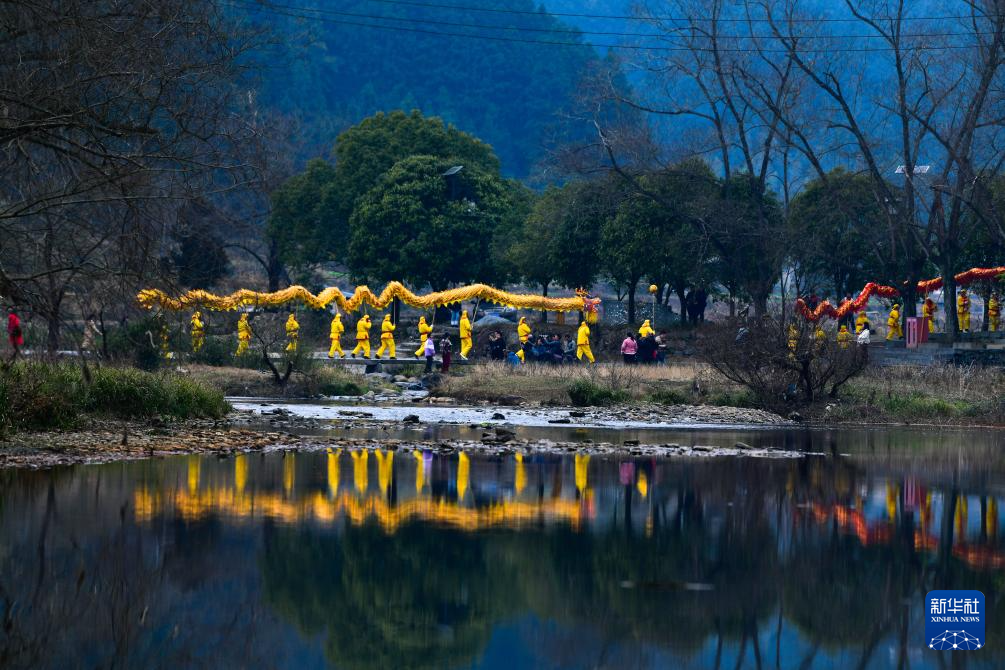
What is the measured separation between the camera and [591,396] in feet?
116

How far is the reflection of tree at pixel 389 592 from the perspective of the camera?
8.90 metres

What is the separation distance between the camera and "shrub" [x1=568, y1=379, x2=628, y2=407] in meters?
35.3

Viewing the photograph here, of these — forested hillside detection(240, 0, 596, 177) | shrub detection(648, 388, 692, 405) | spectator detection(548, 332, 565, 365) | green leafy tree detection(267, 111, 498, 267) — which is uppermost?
forested hillside detection(240, 0, 596, 177)

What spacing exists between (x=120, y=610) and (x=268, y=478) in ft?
25.6

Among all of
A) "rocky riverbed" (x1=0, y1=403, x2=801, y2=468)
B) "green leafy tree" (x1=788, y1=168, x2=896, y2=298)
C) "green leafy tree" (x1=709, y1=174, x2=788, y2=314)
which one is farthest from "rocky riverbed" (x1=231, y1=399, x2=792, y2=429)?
"green leafy tree" (x1=788, y1=168, x2=896, y2=298)

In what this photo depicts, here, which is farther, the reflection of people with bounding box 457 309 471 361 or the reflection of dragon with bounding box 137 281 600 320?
the reflection of dragon with bounding box 137 281 600 320

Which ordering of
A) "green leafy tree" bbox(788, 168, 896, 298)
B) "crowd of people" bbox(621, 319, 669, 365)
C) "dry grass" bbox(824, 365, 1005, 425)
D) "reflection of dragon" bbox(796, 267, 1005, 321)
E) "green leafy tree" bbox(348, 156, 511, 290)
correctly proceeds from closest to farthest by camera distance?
"dry grass" bbox(824, 365, 1005, 425), "crowd of people" bbox(621, 319, 669, 365), "reflection of dragon" bbox(796, 267, 1005, 321), "green leafy tree" bbox(788, 168, 896, 298), "green leafy tree" bbox(348, 156, 511, 290)

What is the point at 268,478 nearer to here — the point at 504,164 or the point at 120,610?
the point at 120,610

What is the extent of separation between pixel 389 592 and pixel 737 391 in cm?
2584

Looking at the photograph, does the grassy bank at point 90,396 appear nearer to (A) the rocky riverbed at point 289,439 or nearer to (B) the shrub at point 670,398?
(A) the rocky riverbed at point 289,439

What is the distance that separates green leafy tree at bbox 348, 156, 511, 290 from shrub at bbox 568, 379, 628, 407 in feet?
116

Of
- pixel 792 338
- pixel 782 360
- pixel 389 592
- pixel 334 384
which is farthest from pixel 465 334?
pixel 389 592

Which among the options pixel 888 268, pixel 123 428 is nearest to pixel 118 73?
pixel 123 428

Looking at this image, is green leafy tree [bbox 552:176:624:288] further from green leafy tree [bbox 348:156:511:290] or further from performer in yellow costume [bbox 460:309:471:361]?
performer in yellow costume [bbox 460:309:471:361]
